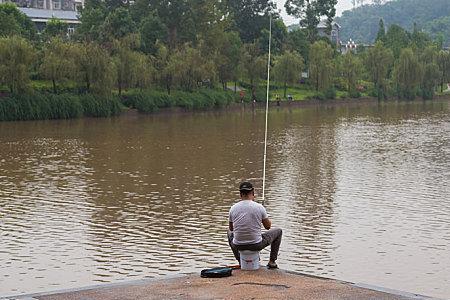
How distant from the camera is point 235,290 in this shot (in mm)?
9883

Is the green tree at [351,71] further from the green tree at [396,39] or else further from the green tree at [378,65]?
the green tree at [396,39]

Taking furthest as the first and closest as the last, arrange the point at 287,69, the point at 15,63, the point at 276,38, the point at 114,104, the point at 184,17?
1. the point at 276,38
2. the point at 184,17
3. the point at 287,69
4. the point at 114,104
5. the point at 15,63

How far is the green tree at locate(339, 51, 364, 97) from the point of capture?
8736 centimetres

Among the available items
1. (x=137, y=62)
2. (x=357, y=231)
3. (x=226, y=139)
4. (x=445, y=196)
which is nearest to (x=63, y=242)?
(x=357, y=231)

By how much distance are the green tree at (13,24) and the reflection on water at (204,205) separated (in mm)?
25644

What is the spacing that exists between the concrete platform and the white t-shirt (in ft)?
1.77

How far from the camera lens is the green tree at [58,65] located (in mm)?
54688

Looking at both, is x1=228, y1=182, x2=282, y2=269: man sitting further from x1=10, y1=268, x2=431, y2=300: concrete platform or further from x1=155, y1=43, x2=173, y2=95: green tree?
x1=155, y1=43, x2=173, y2=95: green tree

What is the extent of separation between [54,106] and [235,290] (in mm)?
43716

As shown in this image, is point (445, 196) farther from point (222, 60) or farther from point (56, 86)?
point (222, 60)

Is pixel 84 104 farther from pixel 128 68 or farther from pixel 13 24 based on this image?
pixel 13 24

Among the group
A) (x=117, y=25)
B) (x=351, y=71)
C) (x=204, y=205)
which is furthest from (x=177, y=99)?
(x=204, y=205)

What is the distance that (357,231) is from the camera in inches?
658

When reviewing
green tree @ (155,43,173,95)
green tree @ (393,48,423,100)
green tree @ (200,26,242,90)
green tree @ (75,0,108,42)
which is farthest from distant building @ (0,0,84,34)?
green tree @ (155,43,173,95)
